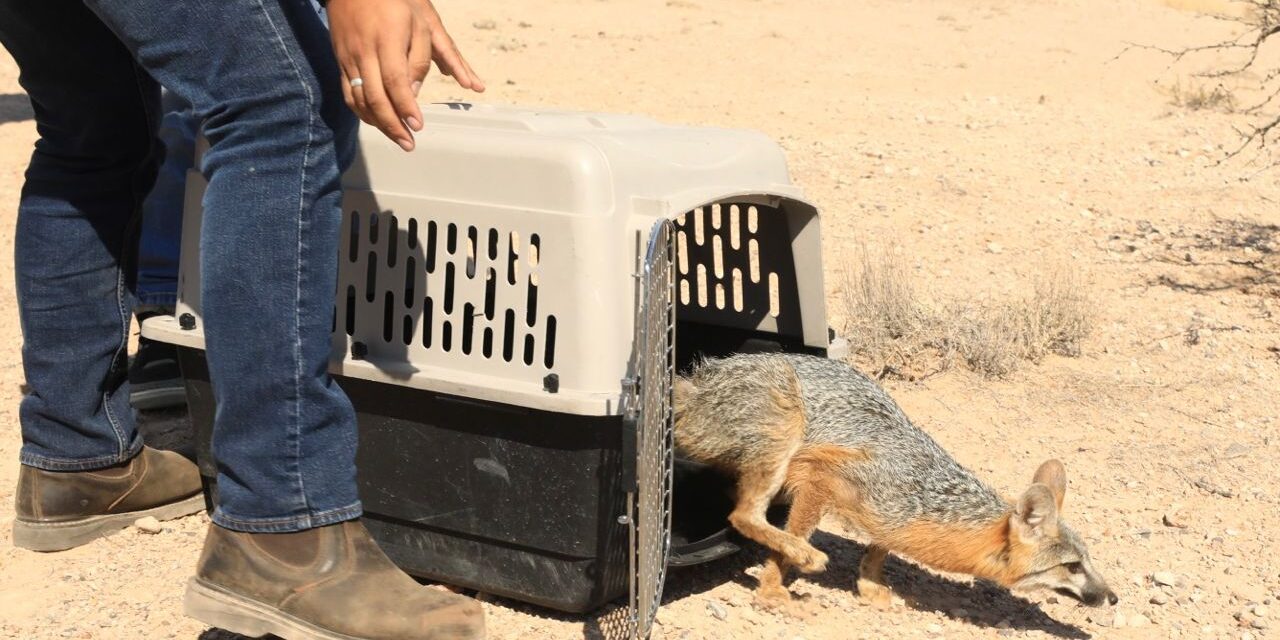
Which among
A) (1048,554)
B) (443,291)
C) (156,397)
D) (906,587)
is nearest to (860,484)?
(906,587)

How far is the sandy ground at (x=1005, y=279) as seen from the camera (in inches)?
141

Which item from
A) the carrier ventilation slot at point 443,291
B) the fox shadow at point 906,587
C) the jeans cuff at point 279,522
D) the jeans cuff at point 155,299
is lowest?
the fox shadow at point 906,587

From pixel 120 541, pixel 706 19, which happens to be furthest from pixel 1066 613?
pixel 706 19

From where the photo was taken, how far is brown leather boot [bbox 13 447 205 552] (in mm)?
3527

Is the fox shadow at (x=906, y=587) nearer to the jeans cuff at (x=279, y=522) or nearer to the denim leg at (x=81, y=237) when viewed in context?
the jeans cuff at (x=279, y=522)

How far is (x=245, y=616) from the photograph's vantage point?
2.67 metres

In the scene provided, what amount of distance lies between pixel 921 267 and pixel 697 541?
3239mm

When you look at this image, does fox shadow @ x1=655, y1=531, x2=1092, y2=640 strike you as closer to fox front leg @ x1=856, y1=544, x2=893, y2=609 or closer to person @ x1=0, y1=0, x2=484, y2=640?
fox front leg @ x1=856, y1=544, x2=893, y2=609

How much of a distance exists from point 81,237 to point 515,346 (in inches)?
48.5

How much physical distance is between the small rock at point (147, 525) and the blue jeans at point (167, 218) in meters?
0.86

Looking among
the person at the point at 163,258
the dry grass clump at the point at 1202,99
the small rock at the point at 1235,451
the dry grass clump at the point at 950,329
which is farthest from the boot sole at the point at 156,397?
the dry grass clump at the point at 1202,99

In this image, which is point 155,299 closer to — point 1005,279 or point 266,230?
point 266,230

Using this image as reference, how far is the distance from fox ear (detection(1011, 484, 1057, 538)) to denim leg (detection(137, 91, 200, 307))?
2752 mm

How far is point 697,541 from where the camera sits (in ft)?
11.9
